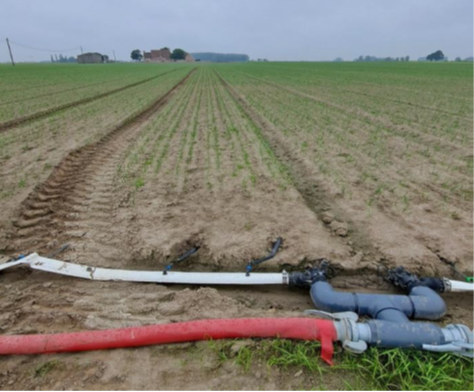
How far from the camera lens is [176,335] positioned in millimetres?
2207

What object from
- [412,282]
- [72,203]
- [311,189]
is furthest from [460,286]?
[72,203]

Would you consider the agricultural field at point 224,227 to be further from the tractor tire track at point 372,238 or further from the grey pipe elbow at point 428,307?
the grey pipe elbow at point 428,307

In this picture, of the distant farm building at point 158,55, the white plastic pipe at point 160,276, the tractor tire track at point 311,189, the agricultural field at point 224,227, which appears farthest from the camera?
the distant farm building at point 158,55

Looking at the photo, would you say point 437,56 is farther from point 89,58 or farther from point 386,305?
point 386,305

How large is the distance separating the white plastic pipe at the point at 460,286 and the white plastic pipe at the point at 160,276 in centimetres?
154

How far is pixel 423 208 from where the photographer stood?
424 centimetres

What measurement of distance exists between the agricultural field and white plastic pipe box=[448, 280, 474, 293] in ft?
0.44

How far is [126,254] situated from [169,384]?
1.81m

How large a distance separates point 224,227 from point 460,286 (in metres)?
2.53

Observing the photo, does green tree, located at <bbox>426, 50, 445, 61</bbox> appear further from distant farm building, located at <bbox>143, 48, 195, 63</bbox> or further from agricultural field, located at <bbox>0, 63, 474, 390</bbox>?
agricultural field, located at <bbox>0, 63, 474, 390</bbox>

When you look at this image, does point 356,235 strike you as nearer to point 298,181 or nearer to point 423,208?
point 423,208

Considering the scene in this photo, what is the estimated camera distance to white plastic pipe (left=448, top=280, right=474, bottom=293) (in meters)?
2.84

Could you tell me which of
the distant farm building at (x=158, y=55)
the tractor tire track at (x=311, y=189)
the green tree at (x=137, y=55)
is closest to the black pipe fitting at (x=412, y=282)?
the tractor tire track at (x=311, y=189)

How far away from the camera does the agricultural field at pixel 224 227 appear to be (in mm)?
2053
